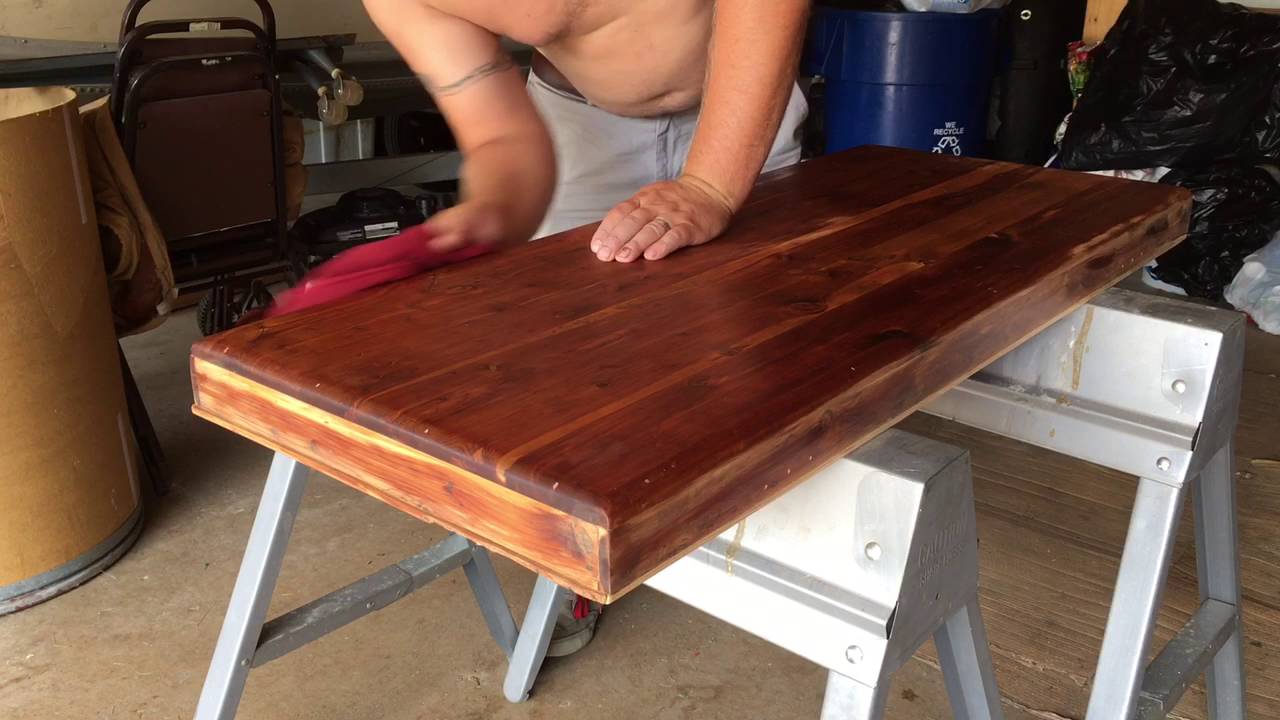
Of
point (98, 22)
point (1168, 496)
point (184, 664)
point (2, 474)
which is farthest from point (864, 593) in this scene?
point (98, 22)

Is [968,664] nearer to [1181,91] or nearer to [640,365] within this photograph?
[640,365]

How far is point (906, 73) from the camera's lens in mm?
3551

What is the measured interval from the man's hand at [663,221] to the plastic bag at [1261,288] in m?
2.84

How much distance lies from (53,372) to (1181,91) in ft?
10.5

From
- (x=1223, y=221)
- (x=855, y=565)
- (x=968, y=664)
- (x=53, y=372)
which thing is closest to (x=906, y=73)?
(x=1223, y=221)

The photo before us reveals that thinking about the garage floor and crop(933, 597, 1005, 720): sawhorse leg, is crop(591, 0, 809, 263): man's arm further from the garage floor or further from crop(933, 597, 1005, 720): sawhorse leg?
the garage floor

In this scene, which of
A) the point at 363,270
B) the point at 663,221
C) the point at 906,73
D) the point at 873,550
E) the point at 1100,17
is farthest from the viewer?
the point at 1100,17

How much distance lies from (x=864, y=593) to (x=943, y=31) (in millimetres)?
3000

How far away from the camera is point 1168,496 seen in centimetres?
121

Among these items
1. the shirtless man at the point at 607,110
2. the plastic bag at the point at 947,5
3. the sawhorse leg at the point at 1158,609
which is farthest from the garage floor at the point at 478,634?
the plastic bag at the point at 947,5

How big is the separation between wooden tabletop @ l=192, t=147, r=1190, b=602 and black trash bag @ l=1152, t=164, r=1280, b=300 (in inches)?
97.5

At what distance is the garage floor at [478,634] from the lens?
1.83 meters

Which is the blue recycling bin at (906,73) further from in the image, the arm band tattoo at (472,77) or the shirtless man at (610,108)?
the arm band tattoo at (472,77)

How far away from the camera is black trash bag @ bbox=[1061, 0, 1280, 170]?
3.39m
